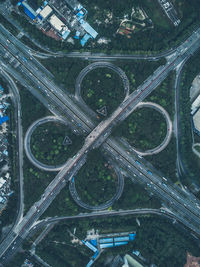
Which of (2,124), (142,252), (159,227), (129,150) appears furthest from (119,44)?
(142,252)

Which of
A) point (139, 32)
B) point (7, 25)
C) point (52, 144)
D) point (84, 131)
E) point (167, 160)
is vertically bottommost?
point (52, 144)

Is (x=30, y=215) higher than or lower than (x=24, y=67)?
lower

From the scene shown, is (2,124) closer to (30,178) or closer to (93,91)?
(30,178)

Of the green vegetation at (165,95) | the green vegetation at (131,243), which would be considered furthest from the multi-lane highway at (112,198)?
the green vegetation at (165,95)

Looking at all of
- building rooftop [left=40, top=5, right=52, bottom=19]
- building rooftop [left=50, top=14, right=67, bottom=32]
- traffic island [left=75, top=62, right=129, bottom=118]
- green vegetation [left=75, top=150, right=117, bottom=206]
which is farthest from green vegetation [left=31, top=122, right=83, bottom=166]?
building rooftop [left=40, top=5, right=52, bottom=19]

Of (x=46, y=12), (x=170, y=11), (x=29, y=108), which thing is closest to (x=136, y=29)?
(x=170, y=11)

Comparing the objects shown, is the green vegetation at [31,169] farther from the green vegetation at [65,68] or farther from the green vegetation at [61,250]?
the green vegetation at [61,250]

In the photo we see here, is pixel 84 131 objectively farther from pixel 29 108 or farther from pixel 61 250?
pixel 61 250
